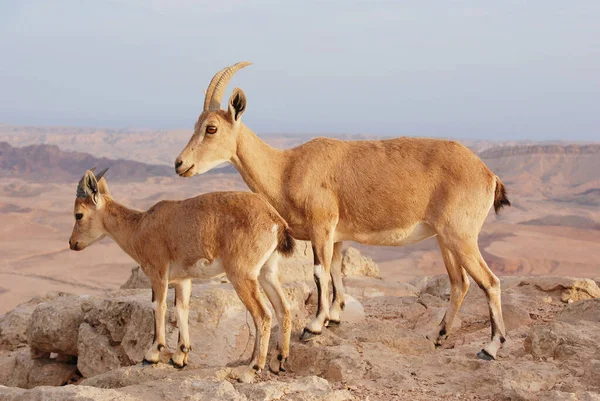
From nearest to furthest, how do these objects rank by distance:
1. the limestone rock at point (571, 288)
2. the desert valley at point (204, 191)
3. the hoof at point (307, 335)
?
the hoof at point (307, 335) < the limestone rock at point (571, 288) < the desert valley at point (204, 191)

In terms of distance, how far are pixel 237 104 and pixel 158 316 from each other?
308 cm

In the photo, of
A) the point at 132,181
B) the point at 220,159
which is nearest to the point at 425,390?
the point at 220,159

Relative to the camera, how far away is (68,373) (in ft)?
39.8

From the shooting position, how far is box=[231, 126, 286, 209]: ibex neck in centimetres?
968

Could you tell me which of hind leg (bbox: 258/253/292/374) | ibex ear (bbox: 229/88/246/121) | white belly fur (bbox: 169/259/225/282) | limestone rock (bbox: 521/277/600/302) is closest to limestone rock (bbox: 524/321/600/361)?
hind leg (bbox: 258/253/292/374)

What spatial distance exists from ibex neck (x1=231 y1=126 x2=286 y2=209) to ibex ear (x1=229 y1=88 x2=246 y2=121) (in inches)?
12.7

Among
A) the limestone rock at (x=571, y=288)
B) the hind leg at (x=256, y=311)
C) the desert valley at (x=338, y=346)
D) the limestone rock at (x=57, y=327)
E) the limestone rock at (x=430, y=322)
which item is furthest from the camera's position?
the limestone rock at (x=571, y=288)

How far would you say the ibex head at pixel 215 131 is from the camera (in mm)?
9312

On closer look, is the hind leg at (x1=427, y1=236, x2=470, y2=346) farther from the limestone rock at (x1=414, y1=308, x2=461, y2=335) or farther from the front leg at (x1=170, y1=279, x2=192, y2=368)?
the front leg at (x1=170, y1=279, x2=192, y2=368)

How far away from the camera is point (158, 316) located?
8852 millimetres

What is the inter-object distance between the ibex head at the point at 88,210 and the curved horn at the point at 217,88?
5.99ft

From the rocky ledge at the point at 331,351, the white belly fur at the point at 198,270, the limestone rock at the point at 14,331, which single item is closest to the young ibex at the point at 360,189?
the rocky ledge at the point at 331,351

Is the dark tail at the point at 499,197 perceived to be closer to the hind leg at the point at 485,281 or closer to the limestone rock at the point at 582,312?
the hind leg at the point at 485,281

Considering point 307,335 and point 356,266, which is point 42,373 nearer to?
point 307,335
